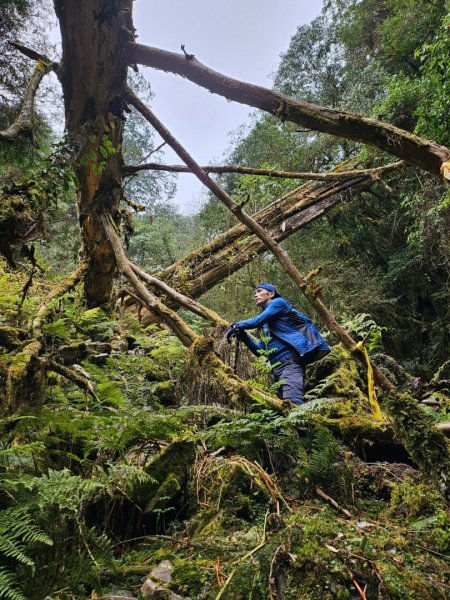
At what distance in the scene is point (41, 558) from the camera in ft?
5.35

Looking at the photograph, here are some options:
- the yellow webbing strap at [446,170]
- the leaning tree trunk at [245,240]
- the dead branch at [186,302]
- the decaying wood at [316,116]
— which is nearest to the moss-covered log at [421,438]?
the yellow webbing strap at [446,170]

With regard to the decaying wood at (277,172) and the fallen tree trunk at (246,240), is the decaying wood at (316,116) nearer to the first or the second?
the decaying wood at (277,172)

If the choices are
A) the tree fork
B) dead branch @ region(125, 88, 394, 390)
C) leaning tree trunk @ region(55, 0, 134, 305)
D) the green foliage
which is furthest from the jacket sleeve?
the green foliage

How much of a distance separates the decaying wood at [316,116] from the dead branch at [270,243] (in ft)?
2.26

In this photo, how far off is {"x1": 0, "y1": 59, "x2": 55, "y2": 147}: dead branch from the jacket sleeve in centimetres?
265

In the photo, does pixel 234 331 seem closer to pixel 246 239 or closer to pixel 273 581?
pixel 273 581

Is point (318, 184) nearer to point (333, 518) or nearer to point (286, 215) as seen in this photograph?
point (286, 215)

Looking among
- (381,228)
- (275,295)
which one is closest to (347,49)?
(381,228)

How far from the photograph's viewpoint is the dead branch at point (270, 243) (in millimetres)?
3350

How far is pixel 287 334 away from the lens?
4.30 m

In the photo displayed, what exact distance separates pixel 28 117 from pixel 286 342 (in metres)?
3.40

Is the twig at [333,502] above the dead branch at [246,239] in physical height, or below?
below

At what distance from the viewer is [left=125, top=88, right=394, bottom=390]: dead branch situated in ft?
11.0

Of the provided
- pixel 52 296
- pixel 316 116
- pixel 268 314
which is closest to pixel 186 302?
pixel 268 314
